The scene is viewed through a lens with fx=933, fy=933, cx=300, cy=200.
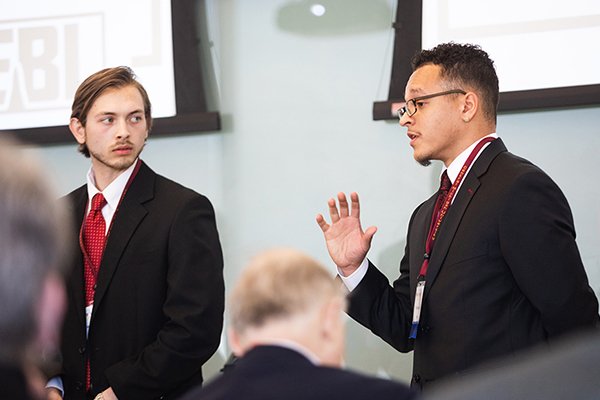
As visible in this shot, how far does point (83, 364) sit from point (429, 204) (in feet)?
3.78

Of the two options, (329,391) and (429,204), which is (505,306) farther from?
(329,391)

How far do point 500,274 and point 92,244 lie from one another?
1.26 m

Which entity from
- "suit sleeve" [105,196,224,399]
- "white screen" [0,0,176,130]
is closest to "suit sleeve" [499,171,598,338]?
"suit sleeve" [105,196,224,399]

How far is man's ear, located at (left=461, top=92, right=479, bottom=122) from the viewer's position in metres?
2.74

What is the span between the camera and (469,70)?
9.28 feet

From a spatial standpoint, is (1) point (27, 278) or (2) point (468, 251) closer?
(1) point (27, 278)

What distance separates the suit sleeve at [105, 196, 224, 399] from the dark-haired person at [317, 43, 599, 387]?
0.39 m

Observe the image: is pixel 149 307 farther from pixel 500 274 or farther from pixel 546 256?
pixel 546 256

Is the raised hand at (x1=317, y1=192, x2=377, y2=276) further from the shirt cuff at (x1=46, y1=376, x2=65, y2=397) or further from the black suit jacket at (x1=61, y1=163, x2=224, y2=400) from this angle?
the shirt cuff at (x1=46, y1=376, x2=65, y2=397)

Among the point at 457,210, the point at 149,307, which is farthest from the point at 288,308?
the point at 149,307

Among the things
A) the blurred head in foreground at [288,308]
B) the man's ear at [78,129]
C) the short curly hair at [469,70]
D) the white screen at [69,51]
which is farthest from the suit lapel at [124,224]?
the blurred head in foreground at [288,308]

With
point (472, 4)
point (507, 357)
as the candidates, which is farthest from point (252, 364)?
point (472, 4)

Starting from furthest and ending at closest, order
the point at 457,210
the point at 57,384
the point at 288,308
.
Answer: the point at 57,384 < the point at 457,210 < the point at 288,308

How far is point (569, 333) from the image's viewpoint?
234 cm
